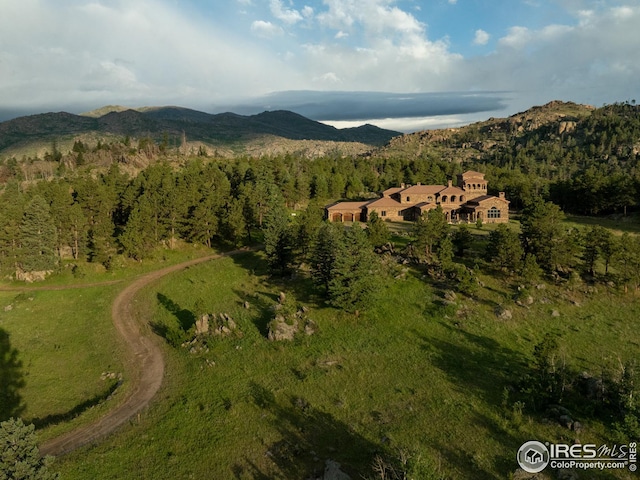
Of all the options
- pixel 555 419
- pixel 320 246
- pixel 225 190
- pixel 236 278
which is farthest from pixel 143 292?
pixel 555 419

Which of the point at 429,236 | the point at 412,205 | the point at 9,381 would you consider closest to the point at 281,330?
the point at 9,381

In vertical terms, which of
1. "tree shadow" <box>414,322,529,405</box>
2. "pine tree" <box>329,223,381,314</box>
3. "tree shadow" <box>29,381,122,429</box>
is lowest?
"tree shadow" <box>29,381,122,429</box>

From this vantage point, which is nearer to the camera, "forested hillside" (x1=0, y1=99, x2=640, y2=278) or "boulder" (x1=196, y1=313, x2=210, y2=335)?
"boulder" (x1=196, y1=313, x2=210, y2=335)

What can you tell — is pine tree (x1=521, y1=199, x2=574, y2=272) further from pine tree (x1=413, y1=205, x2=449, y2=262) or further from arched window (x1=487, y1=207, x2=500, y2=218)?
arched window (x1=487, y1=207, x2=500, y2=218)

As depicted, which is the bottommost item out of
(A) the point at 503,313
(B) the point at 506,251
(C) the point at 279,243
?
(A) the point at 503,313

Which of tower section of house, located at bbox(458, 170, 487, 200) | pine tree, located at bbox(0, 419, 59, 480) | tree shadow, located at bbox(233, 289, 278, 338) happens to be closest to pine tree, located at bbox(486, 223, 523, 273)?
tree shadow, located at bbox(233, 289, 278, 338)

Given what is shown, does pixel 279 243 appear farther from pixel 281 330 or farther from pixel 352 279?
pixel 281 330

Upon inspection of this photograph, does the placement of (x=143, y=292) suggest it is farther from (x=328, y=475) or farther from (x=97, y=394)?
(x=328, y=475)
